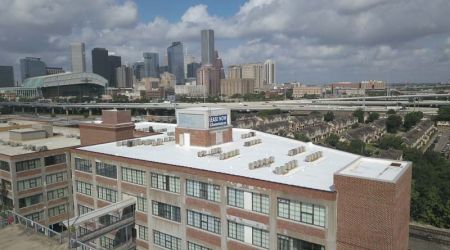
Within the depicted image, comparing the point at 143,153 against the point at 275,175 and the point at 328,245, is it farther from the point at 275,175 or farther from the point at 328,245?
the point at 328,245

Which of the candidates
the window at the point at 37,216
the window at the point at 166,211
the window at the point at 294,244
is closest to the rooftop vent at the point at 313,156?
the window at the point at 294,244

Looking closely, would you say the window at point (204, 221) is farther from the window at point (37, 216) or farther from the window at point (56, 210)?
the window at point (56, 210)

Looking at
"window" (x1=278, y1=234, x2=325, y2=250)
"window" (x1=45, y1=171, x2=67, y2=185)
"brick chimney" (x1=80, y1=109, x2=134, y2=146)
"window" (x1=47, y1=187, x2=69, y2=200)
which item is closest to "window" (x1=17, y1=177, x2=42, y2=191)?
"window" (x1=45, y1=171, x2=67, y2=185)

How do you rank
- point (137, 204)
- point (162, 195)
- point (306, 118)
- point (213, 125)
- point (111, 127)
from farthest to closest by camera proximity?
point (306, 118) → point (111, 127) → point (213, 125) → point (137, 204) → point (162, 195)

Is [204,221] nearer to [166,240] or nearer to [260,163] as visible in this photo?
[166,240]

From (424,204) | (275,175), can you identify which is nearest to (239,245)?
(275,175)

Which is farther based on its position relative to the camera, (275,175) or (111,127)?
(111,127)
